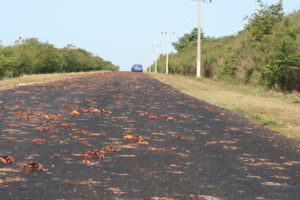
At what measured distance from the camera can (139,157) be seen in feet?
23.5

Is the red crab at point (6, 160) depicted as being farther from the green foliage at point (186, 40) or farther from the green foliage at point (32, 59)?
the green foliage at point (186, 40)

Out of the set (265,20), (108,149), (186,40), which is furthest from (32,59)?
(186,40)

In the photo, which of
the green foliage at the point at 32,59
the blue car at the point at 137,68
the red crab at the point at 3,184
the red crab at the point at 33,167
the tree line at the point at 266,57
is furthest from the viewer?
the blue car at the point at 137,68

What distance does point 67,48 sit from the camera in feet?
221

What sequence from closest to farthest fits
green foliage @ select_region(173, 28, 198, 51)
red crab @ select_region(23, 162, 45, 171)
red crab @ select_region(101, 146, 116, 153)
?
1. red crab @ select_region(23, 162, 45, 171)
2. red crab @ select_region(101, 146, 116, 153)
3. green foliage @ select_region(173, 28, 198, 51)

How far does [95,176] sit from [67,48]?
63.5m

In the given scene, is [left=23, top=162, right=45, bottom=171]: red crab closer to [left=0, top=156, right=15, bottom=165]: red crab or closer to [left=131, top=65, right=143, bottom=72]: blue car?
[left=0, top=156, right=15, bottom=165]: red crab

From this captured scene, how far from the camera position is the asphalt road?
5312 millimetres

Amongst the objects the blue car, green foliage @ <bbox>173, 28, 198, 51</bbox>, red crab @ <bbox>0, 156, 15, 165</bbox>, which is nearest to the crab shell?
red crab @ <bbox>0, 156, 15, 165</bbox>

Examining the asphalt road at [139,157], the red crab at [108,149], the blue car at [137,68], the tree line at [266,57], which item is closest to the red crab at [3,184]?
the asphalt road at [139,157]

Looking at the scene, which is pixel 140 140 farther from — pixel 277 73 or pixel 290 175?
pixel 277 73

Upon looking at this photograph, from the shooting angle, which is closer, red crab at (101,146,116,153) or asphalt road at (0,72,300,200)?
asphalt road at (0,72,300,200)

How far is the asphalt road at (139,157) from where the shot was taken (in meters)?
5.31

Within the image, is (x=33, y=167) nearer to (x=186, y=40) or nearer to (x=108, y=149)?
(x=108, y=149)
